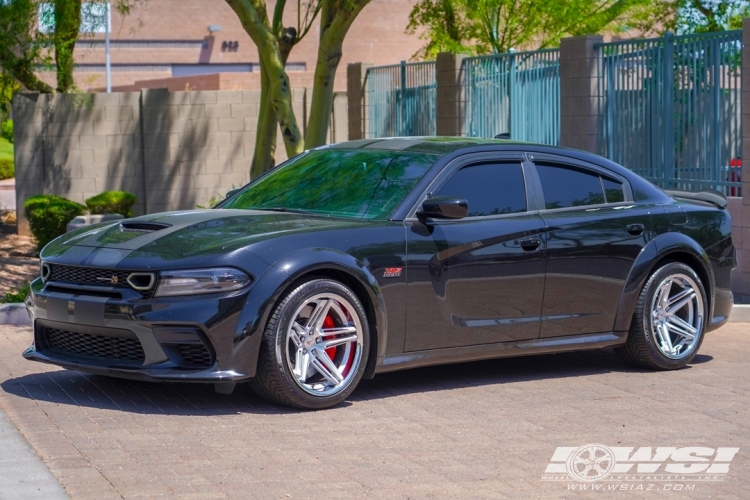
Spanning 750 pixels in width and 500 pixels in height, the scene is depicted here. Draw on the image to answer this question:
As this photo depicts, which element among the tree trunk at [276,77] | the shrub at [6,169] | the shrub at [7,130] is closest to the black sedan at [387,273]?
the tree trunk at [276,77]

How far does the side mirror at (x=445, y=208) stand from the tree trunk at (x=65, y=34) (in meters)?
12.6

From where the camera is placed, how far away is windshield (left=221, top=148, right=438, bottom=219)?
7.50 metres

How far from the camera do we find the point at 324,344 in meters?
6.91

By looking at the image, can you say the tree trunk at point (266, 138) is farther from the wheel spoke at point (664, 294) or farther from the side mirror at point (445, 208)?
the side mirror at point (445, 208)

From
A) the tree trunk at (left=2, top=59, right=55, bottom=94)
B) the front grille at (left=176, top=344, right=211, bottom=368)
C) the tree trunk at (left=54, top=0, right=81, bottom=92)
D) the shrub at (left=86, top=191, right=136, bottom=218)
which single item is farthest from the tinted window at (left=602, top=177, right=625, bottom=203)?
the tree trunk at (left=2, top=59, right=55, bottom=94)

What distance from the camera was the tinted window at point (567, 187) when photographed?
8117 millimetres

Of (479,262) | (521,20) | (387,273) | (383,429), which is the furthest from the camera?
(521,20)

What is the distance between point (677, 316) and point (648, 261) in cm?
60

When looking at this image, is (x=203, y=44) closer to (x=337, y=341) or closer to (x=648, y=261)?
(x=648, y=261)

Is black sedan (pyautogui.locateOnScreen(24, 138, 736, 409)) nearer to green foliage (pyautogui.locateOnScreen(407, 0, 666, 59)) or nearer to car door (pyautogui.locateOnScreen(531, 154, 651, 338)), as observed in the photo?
car door (pyautogui.locateOnScreen(531, 154, 651, 338))

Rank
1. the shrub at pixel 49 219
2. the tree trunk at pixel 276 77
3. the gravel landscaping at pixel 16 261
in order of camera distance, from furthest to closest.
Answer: the shrub at pixel 49 219, the gravel landscaping at pixel 16 261, the tree trunk at pixel 276 77

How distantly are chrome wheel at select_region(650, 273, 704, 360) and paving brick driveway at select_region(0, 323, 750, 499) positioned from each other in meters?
0.20

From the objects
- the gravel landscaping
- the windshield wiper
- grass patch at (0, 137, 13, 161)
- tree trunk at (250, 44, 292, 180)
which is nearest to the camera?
the windshield wiper

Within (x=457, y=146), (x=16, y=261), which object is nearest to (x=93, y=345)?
(x=457, y=146)
